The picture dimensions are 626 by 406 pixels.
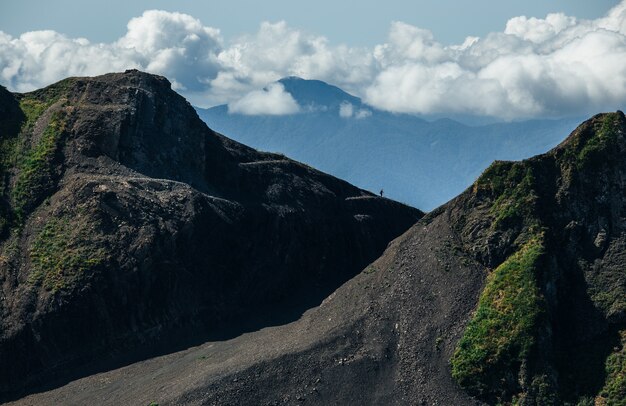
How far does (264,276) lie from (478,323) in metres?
25.5

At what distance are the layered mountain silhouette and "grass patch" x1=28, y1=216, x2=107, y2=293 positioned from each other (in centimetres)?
16

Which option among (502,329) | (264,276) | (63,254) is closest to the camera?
(502,329)

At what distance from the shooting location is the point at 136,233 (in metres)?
68.3

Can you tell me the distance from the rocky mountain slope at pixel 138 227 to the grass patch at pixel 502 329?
76.0 ft

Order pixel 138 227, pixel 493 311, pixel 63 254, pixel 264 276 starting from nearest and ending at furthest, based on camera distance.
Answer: pixel 493 311
pixel 63 254
pixel 138 227
pixel 264 276

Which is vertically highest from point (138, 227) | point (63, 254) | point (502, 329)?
point (138, 227)

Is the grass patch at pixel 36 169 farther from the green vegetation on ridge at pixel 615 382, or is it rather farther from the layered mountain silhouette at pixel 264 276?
the green vegetation on ridge at pixel 615 382

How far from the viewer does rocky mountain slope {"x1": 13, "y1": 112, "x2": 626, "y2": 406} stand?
53.7 metres

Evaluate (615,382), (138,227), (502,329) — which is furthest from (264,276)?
(615,382)

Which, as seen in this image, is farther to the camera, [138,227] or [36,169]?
[36,169]

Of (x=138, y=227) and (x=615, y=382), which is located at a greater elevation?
(x=138, y=227)

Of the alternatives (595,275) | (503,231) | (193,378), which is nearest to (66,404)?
(193,378)

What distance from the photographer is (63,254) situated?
65.4 meters

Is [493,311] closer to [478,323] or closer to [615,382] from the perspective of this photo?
[478,323]
